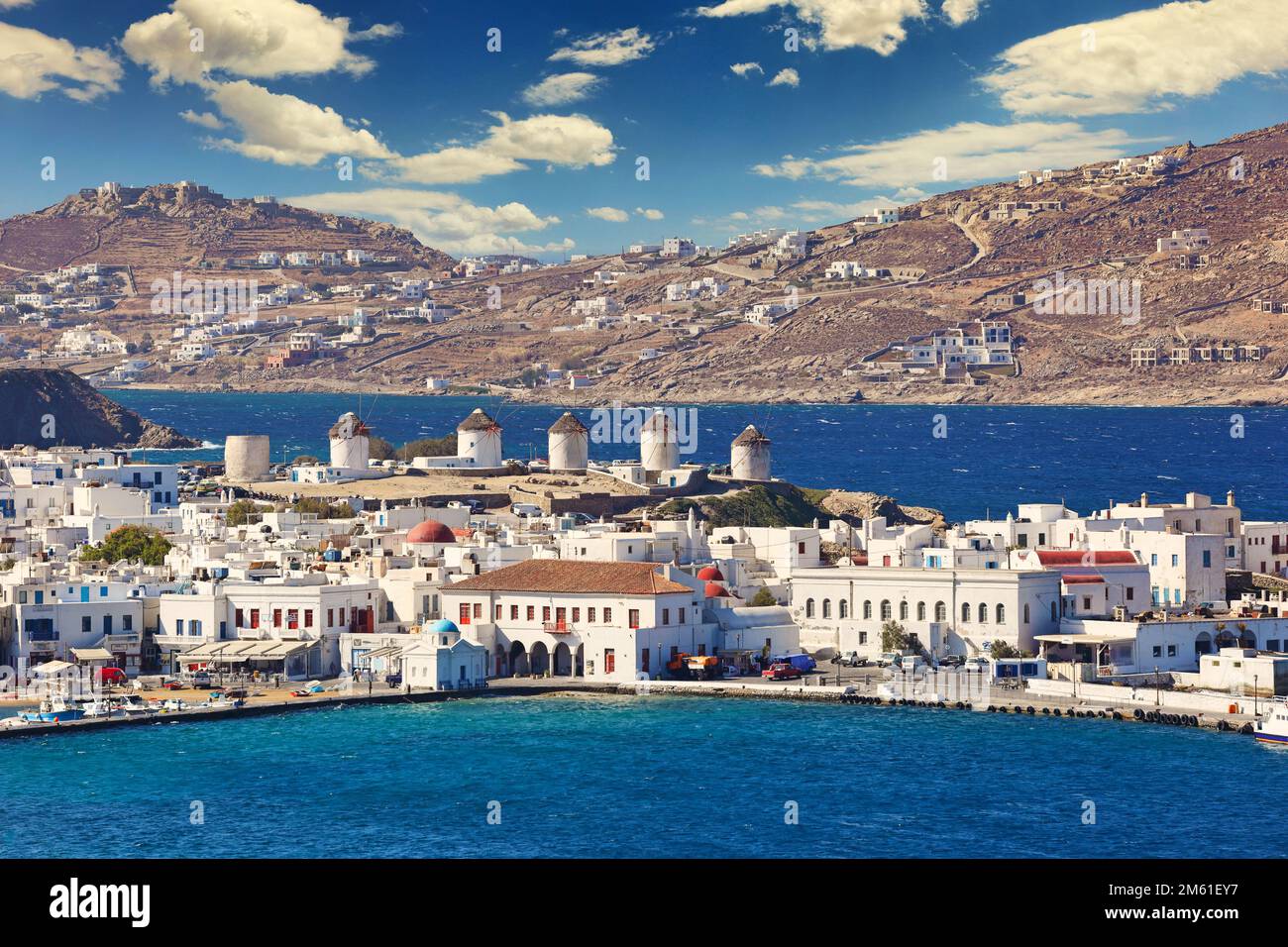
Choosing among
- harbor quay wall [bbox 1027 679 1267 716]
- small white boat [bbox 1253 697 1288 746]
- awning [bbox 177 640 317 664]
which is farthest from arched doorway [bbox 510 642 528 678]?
small white boat [bbox 1253 697 1288 746]

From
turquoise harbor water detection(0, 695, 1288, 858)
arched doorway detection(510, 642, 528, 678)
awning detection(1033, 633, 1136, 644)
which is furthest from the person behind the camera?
arched doorway detection(510, 642, 528, 678)

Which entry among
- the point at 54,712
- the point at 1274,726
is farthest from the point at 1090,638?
the point at 54,712

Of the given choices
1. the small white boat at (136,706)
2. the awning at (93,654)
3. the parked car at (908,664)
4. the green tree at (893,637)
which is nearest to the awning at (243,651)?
the awning at (93,654)

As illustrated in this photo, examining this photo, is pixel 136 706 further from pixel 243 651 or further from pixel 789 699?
pixel 789 699

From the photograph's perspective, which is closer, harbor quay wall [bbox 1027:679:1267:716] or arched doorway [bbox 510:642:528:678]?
harbor quay wall [bbox 1027:679:1267:716]

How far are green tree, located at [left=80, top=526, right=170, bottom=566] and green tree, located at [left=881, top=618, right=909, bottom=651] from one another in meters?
22.6

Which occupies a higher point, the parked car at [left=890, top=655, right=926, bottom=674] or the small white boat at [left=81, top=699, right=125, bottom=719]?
the parked car at [left=890, top=655, right=926, bottom=674]

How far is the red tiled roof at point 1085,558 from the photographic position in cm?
5169

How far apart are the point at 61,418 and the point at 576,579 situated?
4496 inches

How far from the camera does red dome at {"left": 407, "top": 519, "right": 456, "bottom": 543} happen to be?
59.2m

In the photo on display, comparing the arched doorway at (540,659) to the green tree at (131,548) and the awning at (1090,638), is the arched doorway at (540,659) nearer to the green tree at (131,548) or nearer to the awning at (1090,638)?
the awning at (1090,638)

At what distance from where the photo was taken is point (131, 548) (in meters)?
63.1

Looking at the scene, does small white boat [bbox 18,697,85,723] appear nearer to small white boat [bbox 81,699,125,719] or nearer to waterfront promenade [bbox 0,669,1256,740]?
small white boat [bbox 81,699,125,719]
